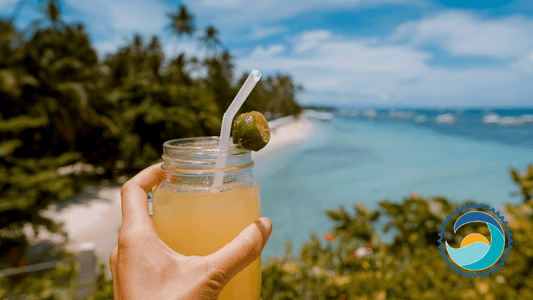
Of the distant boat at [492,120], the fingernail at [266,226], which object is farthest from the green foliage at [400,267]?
the distant boat at [492,120]

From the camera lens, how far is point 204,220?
118 cm

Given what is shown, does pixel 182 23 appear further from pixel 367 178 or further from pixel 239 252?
pixel 239 252

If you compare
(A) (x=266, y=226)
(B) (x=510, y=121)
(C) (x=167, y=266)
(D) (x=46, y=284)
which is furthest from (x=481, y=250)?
(B) (x=510, y=121)

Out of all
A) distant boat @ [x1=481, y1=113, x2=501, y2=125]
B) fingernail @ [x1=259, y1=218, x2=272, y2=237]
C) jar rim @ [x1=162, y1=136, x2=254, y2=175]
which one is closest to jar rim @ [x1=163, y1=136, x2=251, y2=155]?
jar rim @ [x1=162, y1=136, x2=254, y2=175]

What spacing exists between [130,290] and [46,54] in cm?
1305

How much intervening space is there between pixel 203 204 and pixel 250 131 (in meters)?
0.33

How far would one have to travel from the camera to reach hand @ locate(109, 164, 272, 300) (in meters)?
0.96

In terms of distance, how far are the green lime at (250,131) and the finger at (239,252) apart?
0.30 metres

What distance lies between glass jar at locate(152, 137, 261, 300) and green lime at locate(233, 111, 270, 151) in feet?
0.24

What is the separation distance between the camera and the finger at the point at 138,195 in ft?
3.55

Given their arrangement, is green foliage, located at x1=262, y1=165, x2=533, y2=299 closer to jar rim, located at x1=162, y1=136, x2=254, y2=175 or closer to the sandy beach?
jar rim, located at x1=162, y1=136, x2=254, y2=175

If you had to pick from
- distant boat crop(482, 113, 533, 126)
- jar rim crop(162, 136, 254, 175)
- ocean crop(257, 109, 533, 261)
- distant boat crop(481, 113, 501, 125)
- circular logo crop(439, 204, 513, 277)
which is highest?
jar rim crop(162, 136, 254, 175)

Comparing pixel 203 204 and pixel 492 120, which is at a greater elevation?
pixel 203 204

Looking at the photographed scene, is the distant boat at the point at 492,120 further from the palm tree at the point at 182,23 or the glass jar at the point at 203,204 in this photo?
the glass jar at the point at 203,204
